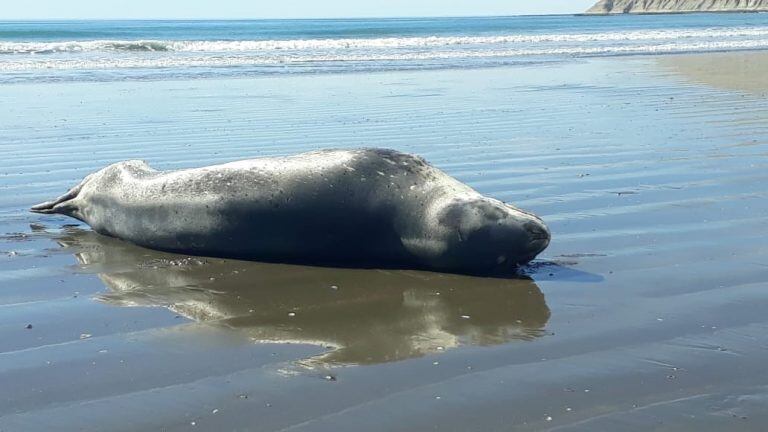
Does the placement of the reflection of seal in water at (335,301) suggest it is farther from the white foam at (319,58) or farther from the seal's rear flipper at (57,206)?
the white foam at (319,58)

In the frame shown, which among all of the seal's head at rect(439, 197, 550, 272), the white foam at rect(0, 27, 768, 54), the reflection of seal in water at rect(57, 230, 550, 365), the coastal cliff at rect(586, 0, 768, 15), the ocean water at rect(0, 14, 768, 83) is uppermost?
the seal's head at rect(439, 197, 550, 272)

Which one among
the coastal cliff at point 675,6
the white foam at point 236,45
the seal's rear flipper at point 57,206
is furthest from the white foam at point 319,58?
the coastal cliff at point 675,6

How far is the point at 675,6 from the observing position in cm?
14450

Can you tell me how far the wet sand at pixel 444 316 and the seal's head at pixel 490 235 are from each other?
6.3 inches

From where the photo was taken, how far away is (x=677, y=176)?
8.43 metres

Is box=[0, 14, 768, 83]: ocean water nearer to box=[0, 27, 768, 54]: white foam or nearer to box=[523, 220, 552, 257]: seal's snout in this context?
box=[0, 27, 768, 54]: white foam

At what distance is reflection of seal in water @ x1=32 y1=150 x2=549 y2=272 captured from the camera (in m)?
6.04

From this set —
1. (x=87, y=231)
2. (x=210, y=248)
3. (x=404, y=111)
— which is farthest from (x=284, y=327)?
(x=404, y=111)

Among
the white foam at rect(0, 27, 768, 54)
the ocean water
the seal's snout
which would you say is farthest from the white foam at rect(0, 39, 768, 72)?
the seal's snout

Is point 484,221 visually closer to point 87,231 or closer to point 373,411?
point 373,411

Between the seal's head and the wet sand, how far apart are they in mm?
160

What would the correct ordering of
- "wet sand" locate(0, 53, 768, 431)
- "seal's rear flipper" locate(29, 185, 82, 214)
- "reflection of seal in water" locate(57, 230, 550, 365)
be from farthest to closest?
"seal's rear flipper" locate(29, 185, 82, 214) < "reflection of seal in water" locate(57, 230, 550, 365) < "wet sand" locate(0, 53, 768, 431)

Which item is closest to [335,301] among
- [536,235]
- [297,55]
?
[536,235]

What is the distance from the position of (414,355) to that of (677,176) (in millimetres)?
4689
